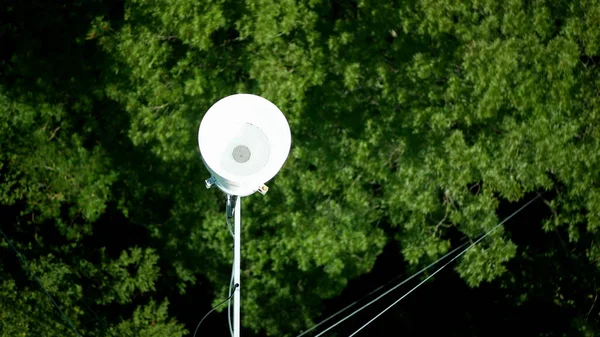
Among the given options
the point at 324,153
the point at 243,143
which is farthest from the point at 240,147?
the point at 324,153

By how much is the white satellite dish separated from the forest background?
4.45 metres

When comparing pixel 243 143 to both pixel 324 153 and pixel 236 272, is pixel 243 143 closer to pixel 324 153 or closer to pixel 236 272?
pixel 236 272

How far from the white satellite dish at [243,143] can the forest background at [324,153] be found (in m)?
4.45

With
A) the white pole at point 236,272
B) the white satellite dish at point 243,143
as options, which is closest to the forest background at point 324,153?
the white satellite dish at point 243,143

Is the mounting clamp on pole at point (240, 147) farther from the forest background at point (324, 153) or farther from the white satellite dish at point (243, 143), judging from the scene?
the forest background at point (324, 153)

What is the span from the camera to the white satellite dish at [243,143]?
5262 mm

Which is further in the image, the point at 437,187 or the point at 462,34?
the point at 437,187

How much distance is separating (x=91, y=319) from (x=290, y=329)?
2817mm

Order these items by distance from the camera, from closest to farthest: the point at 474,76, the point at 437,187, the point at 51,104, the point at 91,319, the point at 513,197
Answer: the point at 474,76 → the point at 513,197 → the point at 437,187 → the point at 91,319 → the point at 51,104

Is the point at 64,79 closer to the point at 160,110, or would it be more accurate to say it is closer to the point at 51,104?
the point at 51,104

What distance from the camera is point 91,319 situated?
11.9 meters

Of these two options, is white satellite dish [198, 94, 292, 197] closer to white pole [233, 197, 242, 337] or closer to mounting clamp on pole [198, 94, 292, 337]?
mounting clamp on pole [198, 94, 292, 337]

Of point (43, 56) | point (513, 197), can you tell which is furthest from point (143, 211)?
point (513, 197)

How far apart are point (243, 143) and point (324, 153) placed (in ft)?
17.2
